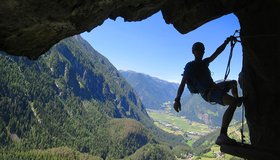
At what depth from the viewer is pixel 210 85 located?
11984 mm

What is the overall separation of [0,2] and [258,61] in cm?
922

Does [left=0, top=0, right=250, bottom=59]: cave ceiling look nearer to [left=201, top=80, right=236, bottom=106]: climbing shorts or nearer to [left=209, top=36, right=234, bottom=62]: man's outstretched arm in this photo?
[left=209, top=36, right=234, bottom=62]: man's outstretched arm

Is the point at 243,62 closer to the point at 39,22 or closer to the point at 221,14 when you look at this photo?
the point at 221,14

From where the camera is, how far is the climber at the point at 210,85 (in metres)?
11.6

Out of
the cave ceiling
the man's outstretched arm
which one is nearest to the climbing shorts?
the man's outstretched arm

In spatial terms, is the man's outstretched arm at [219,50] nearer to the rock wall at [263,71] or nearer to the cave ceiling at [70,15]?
the rock wall at [263,71]

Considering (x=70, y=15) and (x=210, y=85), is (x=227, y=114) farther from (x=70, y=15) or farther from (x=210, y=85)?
(x=70, y=15)

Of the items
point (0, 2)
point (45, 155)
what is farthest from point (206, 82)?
point (45, 155)

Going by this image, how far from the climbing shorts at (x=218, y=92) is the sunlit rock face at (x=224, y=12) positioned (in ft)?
6.43

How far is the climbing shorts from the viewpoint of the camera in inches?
462

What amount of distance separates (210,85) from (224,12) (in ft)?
15.9

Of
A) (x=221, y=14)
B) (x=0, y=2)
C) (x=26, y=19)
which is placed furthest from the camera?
(x=221, y=14)

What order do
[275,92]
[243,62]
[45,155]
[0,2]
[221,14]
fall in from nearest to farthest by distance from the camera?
[0,2]
[275,92]
[243,62]
[221,14]
[45,155]

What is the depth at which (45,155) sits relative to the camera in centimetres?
17938
